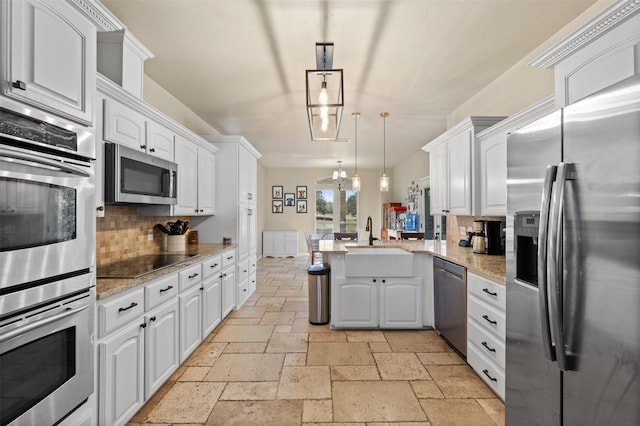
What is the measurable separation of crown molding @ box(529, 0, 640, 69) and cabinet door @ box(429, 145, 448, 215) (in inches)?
80.0

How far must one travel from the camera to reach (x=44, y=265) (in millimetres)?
1262

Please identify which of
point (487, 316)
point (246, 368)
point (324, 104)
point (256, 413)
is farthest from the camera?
point (246, 368)

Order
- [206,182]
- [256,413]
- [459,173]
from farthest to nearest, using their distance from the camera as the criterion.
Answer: [206,182] < [459,173] < [256,413]

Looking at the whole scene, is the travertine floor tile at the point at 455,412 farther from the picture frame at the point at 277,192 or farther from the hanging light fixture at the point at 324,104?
the picture frame at the point at 277,192

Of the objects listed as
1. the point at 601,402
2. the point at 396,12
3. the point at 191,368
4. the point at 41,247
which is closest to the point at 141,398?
the point at 191,368

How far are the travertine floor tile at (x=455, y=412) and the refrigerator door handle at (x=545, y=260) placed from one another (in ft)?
3.33

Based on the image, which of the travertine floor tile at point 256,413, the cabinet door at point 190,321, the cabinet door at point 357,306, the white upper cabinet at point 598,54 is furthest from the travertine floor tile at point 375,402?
the white upper cabinet at point 598,54

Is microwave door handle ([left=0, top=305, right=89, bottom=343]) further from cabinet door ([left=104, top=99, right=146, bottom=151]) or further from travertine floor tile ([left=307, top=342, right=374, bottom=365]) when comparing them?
travertine floor tile ([left=307, top=342, right=374, bottom=365])

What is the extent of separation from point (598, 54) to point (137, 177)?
2950 millimetres

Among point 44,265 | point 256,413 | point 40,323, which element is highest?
point 44,265

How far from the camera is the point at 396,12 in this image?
226cm

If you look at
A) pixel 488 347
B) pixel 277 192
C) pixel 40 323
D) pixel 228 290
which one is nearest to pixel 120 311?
pixel 40 323

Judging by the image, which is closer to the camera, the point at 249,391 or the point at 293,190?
the point at 249,391

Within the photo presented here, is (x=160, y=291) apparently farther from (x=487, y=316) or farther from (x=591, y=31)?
(x=591, y=31)
